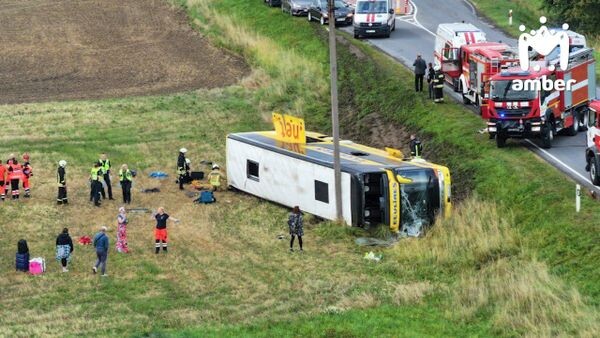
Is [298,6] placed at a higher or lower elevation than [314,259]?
higher

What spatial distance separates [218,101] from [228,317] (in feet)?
96.3

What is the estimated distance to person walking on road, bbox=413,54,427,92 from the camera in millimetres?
51312

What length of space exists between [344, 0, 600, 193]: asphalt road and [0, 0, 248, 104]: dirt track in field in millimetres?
7996

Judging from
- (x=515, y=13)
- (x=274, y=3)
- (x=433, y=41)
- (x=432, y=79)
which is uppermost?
(x=432, y=79)

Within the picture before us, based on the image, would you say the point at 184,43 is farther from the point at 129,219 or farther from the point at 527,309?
the point at 527,309

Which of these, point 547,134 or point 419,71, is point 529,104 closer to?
point 547,134

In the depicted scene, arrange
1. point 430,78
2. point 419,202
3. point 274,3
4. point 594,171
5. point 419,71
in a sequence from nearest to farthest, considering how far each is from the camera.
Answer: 1. point 594,171
2. point 419,202
3. point 430,78
4. point 419,71
5. point 274,3

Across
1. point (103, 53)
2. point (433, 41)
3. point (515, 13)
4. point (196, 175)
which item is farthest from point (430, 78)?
point (103, 53)

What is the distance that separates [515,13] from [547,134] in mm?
31139

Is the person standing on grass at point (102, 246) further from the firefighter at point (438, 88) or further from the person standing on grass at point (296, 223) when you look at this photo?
the firefighter at point (438, 88)

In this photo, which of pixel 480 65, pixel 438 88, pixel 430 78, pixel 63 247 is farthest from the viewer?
pixel 430 78

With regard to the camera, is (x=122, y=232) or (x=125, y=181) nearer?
(x=122, y=232)

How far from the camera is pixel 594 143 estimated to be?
36.5 metres

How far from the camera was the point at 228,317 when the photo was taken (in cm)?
2948
